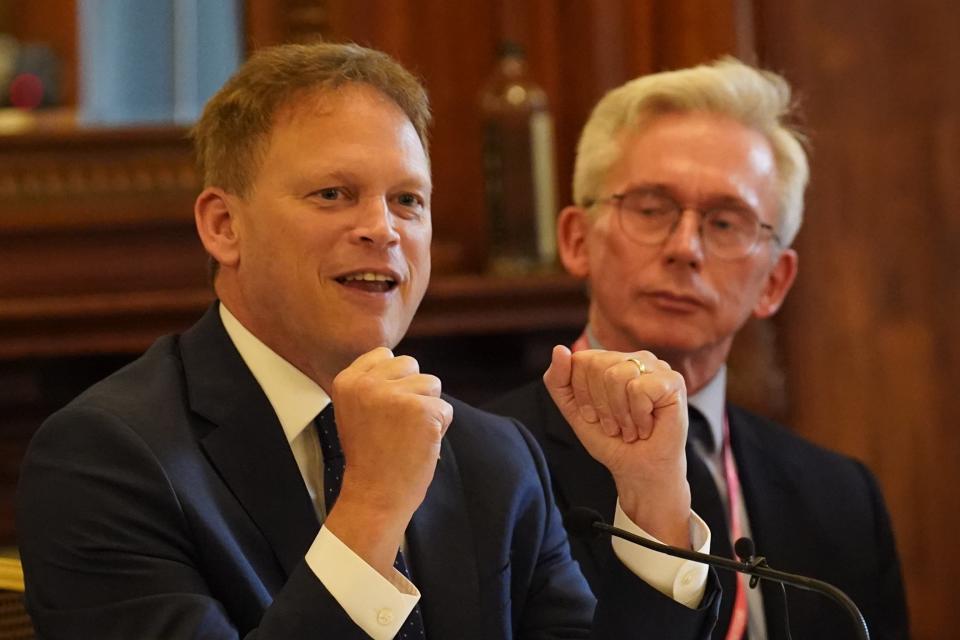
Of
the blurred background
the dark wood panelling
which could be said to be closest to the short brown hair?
the blurred background

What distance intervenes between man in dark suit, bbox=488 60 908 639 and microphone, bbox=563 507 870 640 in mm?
→ 674

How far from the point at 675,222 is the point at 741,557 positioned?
1069 mm

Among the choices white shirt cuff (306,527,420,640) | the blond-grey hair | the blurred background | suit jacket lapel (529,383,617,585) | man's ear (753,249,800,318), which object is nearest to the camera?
white shirt cuff (306,527,420,640)

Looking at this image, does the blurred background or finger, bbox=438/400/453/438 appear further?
the blurred background

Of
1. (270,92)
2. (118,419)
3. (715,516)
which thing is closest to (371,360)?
(118,419)

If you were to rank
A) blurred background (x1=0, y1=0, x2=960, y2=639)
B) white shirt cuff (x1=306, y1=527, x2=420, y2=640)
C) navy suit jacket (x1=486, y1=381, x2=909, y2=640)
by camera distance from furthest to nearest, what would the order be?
1. blurred background (x1=0, y1=0, x2=960, y2=639)
2. navy suit jacket (x1=486, y1=381, x2=909, y2=640)
3. white shirt cuff (x1=306, y1=527, x2=420, y2=640)

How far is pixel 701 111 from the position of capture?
2760mm

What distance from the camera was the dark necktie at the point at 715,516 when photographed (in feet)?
7.93

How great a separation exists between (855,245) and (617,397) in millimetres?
2137

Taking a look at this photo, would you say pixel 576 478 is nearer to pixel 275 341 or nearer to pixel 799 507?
pixel 799 507

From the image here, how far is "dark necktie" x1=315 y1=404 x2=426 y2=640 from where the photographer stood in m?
1.79

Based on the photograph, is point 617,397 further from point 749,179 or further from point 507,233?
point 507,233

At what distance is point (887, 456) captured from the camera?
12.6 feet

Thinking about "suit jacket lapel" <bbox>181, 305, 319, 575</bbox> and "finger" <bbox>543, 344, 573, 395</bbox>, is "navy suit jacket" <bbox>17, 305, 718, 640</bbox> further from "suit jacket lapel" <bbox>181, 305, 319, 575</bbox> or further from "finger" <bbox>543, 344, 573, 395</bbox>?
"finger" <bbox>543, 344, 573, 395</bbox>
